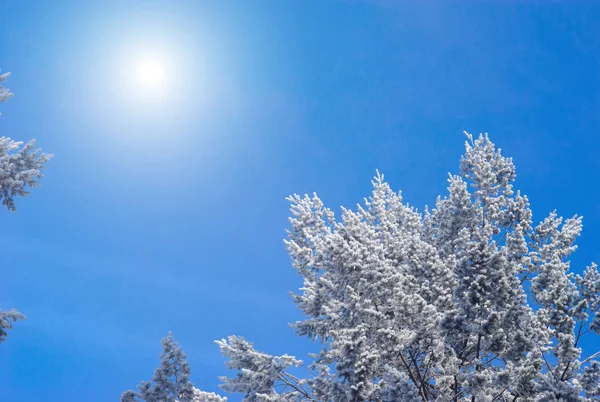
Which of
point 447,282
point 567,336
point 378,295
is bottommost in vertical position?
point 567,336

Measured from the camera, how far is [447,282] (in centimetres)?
1217

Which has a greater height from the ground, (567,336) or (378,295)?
(378,295)

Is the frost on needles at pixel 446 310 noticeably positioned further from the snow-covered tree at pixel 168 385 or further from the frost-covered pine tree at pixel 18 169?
the frost-covered pine tree at pixel 18 169

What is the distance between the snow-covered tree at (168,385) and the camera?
54.7 feet

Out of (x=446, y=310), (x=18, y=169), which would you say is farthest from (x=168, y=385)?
(x=446, y=310)

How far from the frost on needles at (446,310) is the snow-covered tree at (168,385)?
395 centimetres

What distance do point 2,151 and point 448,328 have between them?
1374 centimetres

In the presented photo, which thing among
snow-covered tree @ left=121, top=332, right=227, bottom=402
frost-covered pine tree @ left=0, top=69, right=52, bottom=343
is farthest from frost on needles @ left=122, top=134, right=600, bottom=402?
frost-covered pine tree @ left=0, top=69, right=52, bottom=343

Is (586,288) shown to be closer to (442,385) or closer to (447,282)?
(447,282)

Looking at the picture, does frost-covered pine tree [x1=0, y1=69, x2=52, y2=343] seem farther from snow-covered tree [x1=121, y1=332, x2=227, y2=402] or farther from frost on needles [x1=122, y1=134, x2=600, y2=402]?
frost on needles [x1=122, y1=134, x2=600, y2=402]

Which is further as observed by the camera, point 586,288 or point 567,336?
point 586,288

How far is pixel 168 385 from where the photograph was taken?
16844 mm

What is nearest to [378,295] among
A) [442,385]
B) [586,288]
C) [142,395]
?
[442,385]

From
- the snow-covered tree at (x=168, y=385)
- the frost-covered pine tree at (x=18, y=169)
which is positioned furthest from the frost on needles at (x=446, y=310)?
the frost-covered pine tree at (x=18, y=169)
